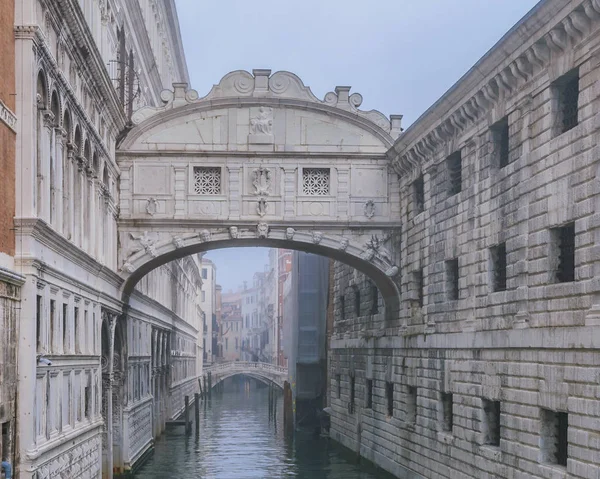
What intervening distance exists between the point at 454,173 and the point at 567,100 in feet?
19.0

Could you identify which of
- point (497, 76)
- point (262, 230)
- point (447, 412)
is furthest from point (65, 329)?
point (497, 76)

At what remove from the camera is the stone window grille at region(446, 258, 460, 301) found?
2116 cm

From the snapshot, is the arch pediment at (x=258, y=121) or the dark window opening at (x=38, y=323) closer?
the dark window opening at (x=38, y=323)

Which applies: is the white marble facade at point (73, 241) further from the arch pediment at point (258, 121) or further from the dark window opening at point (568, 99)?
the dark window opening at point (568, 99)

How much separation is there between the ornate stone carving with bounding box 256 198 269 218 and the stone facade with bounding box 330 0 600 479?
316cm

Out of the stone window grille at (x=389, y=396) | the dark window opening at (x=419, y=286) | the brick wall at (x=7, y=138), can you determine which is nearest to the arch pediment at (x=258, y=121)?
the dark window opening at (x=419, y=286)

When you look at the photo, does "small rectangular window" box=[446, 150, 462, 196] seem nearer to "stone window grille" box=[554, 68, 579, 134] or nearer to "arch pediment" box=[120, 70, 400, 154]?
"arch pediment" box=[120, 70, 400, 154]

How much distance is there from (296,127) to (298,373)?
17534mm

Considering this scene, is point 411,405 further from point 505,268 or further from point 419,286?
point 505,268

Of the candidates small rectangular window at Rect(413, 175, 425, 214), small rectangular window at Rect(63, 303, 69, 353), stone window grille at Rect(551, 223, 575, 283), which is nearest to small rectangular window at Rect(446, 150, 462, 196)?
small rectangular window at Rect(413, 175, 425, 214)

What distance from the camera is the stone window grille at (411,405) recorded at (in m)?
24.0

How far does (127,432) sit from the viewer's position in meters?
26.8

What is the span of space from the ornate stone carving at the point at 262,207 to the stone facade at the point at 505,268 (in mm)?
3158

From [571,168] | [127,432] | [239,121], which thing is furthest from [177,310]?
[571,168]
